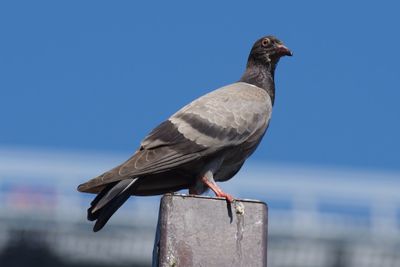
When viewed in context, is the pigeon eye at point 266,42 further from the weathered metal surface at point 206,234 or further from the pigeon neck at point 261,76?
the weathered metal surface at point 206,234

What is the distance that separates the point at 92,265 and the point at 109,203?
103ft

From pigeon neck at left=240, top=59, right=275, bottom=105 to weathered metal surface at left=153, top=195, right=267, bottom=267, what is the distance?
545 centimetres

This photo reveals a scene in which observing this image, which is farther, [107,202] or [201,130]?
[201,130]

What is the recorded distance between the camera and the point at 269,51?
66.2ft

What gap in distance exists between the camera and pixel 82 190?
53.5 feet

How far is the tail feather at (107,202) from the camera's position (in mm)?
16234

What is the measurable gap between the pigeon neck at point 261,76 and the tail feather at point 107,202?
3.51 metres

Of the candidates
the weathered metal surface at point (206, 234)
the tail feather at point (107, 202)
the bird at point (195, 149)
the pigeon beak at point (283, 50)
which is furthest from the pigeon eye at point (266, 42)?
the weathered metal surface at point (206, 234)

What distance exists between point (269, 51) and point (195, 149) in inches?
113

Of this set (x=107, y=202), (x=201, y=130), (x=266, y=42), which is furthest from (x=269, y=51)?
(x=107, y=202)

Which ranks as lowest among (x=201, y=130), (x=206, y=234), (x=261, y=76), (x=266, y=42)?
(x=206, y=234)

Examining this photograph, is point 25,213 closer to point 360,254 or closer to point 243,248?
point 360,254

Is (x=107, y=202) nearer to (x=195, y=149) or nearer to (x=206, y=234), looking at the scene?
(x=195, y=149)

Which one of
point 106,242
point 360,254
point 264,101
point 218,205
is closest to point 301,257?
point 360,254
